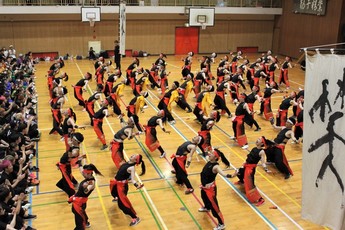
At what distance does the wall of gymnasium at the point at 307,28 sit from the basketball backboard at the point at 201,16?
659 cm

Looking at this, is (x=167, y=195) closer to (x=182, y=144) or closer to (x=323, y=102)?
(x=182, y=144)

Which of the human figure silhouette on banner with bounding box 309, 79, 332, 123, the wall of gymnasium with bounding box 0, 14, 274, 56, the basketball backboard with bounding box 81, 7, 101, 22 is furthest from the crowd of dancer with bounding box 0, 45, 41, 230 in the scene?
the wall of gymnasium with bounding box 0, 14, 274, 56

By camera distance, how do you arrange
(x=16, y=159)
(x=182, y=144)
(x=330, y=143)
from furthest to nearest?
(x=182, y=144) < (x=16, y=159) < (x=330, y=143)

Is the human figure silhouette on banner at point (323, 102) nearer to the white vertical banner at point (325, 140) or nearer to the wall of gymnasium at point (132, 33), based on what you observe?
the white vertical banner at point (325, 140)

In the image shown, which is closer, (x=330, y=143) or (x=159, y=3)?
(x=330, y=143)

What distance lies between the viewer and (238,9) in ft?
103

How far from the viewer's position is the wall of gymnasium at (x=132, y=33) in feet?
97.0

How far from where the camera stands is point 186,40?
33781mm

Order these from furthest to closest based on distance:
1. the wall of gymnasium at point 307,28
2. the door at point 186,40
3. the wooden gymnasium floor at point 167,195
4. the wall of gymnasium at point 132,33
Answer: the door at point 186,40 < the wall of gymnasium at point 132,33 < the wall of gymnasium at point 307,28 < the wooden gymnasium floor at point 167,195

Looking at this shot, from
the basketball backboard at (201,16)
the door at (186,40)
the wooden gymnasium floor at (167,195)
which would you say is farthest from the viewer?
the door at (186,40)

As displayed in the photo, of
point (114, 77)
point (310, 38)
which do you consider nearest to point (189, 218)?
point (114, 77)

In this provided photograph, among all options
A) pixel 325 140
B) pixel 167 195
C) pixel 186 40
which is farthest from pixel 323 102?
pixel 186 40

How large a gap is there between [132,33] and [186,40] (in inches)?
191

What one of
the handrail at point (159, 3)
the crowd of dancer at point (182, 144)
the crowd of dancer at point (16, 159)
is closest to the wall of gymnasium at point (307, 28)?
the handrail at point (159, 3)
